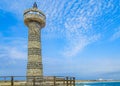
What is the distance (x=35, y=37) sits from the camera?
23.8 metres

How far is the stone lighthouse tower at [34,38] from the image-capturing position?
22.9 m

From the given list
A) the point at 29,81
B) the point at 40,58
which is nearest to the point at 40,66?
the point at 40,58

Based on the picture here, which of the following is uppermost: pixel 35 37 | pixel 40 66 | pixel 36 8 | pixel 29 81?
pixel 36 8

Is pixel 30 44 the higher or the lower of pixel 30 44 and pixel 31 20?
the lower

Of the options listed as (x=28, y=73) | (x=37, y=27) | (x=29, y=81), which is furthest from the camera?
(x=37, y=27)

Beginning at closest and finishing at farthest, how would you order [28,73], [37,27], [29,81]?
[29,81] < [28,73] < [37,27]

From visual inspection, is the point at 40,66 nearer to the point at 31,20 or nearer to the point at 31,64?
the point at 31,64

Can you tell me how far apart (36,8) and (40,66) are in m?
7.50

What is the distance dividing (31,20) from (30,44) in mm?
3187

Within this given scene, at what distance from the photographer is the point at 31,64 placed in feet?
75.4

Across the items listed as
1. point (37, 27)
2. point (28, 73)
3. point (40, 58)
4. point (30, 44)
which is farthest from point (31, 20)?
point (28, 73)

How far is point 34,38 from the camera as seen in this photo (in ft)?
77.8

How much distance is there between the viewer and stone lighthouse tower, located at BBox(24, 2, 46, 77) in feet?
75.3

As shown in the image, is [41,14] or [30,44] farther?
[41,14]
